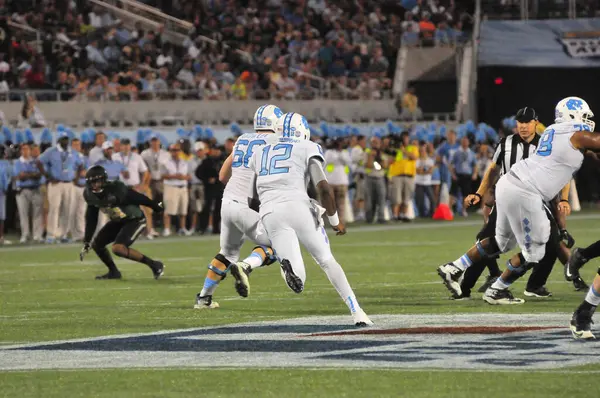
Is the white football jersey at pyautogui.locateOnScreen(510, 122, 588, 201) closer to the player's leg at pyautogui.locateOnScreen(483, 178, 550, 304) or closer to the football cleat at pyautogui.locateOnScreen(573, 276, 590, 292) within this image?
the player's leg at pyautogui.locateOnScreen(483, 178, 550, 304)

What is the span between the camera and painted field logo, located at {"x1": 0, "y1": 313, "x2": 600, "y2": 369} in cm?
897

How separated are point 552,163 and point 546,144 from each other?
178mm

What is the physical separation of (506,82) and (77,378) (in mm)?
29570

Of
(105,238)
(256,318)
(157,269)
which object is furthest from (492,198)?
(105,238)

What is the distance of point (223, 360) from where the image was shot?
9148mm

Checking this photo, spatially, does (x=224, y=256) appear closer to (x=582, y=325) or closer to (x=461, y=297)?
(x=461, y=297)

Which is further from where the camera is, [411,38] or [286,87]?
[411,38]

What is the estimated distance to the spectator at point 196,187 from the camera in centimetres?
2581

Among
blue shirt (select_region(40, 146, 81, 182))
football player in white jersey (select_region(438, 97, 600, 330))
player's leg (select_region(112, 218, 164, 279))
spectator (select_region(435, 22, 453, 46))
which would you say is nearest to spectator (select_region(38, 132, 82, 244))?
blue shirt (select_region(40, 146, 81, 182))

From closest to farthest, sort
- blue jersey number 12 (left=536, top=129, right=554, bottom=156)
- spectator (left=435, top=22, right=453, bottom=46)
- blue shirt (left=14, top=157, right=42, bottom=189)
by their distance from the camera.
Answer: blue jersey number 12 (left=536, top=129, right=554, bottom=156)
blue shirt (left=14, top=157, right=42, bottom=189)
spectator (left=435, top=22, right=453, bottom=46)

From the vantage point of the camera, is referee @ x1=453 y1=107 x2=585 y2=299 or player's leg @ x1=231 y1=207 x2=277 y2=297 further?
referee @ x1=453 y1=107 x2=585 y2=299

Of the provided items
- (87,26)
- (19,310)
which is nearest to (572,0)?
(87,26)

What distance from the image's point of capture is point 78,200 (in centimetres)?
→ 2375

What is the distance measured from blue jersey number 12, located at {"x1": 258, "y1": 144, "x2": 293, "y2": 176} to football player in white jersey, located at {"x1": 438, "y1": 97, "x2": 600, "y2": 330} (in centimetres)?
206
